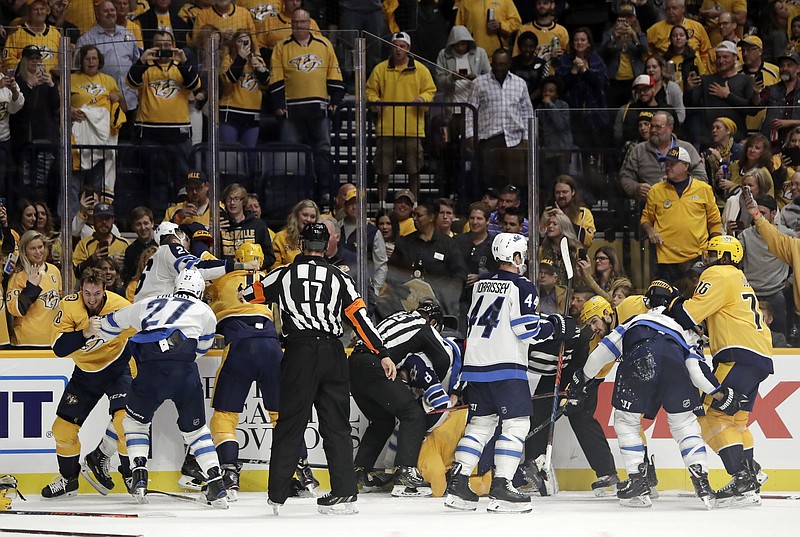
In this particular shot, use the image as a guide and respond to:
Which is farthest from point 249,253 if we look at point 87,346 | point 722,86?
point 722,86

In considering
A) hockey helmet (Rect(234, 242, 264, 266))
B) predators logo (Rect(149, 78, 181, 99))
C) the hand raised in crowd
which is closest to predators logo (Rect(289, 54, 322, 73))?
predators logo (Rect(149, 78, 181, 99))

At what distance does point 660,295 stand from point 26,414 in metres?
3.88

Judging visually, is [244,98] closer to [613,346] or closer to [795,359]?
[613,346]

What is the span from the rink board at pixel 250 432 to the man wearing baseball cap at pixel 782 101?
1.39 meters

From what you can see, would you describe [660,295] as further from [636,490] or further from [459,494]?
[459,494]

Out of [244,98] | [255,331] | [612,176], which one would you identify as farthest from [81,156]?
[612,176]

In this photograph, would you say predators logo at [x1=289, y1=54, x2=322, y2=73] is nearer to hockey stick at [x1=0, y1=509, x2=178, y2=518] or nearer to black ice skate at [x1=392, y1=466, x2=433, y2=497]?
black ice skate at [x1=392, y1=466, x2=433, y2=497]

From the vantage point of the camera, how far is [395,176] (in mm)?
8109

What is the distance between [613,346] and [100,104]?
11.4 ft

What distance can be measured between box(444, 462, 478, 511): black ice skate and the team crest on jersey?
2.73m

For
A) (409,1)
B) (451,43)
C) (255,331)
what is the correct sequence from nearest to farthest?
(255,331), (451,43), (409,1)

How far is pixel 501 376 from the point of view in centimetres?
712

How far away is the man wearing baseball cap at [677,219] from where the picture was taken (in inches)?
316

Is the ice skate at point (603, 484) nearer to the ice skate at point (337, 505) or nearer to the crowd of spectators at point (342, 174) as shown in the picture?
the crowd of spectators at point (342, 174)
